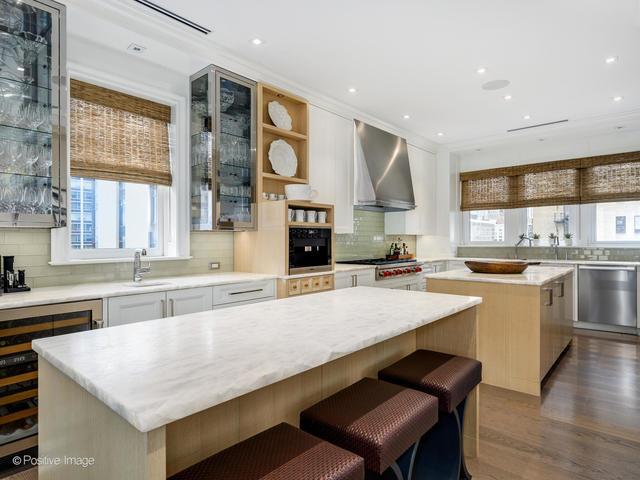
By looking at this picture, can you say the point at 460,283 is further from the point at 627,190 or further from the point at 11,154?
the point at 627,190

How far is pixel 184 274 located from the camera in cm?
353

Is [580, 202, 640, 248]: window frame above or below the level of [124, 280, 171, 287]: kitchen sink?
above

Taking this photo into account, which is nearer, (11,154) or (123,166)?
(11,154)

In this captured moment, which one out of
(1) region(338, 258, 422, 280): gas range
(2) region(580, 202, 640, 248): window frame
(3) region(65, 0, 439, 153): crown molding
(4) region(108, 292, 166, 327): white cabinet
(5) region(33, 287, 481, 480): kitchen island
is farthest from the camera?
(2) region(580, 202, 640, 248): window frame

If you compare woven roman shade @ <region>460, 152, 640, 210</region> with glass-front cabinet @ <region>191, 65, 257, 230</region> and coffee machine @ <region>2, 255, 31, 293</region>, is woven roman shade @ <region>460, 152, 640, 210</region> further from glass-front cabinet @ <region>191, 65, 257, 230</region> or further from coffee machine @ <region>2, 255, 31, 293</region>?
coffee machine @ <region>2, 255, 31, 293</region>

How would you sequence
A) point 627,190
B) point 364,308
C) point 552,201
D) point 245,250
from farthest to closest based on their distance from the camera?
point 552,201 → point 627,190 → point 245,250 → point 364,308

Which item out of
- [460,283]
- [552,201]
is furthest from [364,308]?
[552,201]

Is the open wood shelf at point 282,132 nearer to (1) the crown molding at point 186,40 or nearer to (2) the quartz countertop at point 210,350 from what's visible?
(1) the crown molding at point 186,40

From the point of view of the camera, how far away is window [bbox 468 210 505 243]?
658 cm

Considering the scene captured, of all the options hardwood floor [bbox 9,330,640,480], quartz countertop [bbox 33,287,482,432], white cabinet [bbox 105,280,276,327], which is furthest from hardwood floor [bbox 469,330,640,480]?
white cabinet [bbox 105,280,276,327]

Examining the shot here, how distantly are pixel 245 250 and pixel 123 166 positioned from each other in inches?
50.8

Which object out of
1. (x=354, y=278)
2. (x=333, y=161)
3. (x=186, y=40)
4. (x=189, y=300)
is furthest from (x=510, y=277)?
(x=186, y=40)

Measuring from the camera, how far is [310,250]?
3.84 metres

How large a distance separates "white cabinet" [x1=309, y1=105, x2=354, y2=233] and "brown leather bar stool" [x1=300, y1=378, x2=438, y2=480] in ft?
10.3
